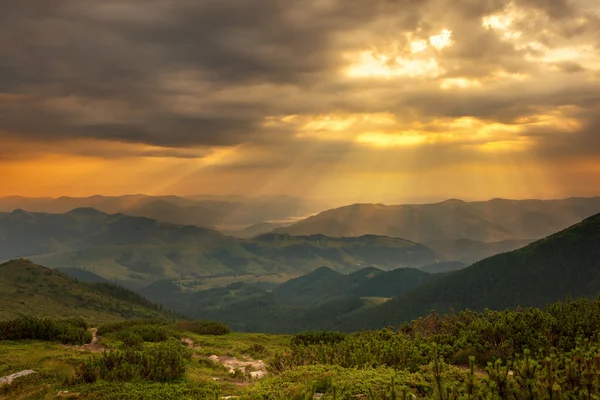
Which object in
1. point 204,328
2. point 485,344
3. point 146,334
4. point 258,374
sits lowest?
point 204,328

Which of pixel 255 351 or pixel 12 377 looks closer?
pixel 12 377

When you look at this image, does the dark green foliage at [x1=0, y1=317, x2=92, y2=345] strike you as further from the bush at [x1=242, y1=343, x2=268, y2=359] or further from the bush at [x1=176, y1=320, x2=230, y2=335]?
the bush at [x1=176, y1=320, x2=230, y2=335]

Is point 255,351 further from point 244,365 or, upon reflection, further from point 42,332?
point 42,332

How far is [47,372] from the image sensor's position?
68.0 feet

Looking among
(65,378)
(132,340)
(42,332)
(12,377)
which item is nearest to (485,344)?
(65,378)

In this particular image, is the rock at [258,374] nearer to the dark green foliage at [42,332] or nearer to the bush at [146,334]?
the bush at [146,334]

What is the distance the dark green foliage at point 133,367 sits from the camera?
19422 mm

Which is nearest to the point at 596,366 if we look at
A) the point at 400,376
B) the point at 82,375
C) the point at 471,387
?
the point at 471,387

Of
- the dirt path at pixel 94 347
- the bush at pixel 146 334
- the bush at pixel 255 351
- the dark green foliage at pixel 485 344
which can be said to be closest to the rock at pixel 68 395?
the dark green foliage at pixel 485 344

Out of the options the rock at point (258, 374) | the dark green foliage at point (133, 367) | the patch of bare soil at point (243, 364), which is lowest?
the patch of bare soil at point (243, 364)

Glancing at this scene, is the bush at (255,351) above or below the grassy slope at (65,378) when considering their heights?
below

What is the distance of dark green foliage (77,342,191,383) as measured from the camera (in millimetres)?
19422

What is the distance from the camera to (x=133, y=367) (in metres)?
20.0

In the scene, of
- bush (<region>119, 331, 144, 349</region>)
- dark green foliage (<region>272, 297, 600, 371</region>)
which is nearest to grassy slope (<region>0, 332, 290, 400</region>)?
dark green foliage (<region>272, 297, 600, 371</region>)
